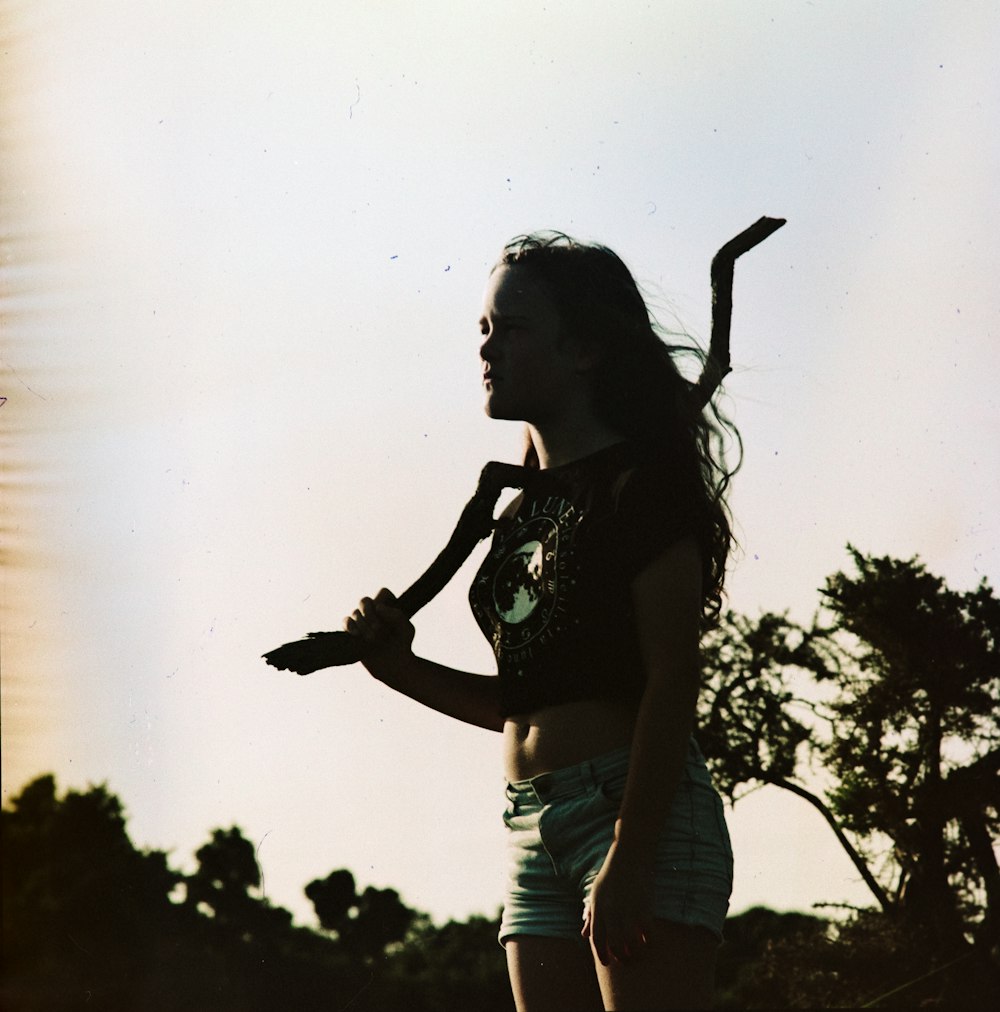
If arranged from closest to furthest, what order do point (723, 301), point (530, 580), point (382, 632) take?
1. point (530, 580)
2. point (382, 632)
3. point (723, 301)

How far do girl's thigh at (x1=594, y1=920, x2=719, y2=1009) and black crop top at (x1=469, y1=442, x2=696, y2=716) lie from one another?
0.29 meters

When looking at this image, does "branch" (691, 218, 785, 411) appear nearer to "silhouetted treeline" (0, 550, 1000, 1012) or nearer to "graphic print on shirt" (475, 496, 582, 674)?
"graphic print on shirt" (475, 496, 582, 674)

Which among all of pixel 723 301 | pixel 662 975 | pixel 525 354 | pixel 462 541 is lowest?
pixel 662 975

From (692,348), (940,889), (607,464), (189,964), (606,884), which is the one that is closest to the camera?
(606,884)

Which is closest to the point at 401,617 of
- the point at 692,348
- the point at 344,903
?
the point at 692,348

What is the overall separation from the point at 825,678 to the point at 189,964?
1.89 m

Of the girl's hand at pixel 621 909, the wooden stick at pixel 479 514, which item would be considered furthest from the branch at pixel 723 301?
the girl's hand at pixel 621 909

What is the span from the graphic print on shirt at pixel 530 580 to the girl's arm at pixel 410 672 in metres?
0.13

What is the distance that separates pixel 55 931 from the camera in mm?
3131

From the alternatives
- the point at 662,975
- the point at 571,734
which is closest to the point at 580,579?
the point at 571,734

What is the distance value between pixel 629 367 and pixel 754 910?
1718mm

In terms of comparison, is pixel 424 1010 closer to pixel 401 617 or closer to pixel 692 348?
pixel 401 617

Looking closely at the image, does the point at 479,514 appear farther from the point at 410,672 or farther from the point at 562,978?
the point at 562,978

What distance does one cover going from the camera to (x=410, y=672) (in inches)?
67.6
